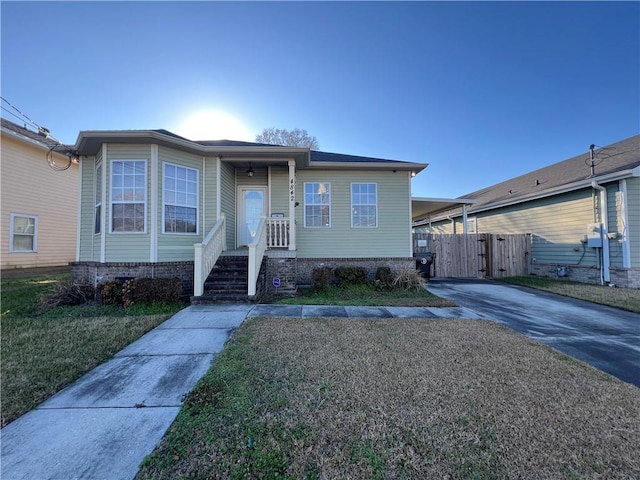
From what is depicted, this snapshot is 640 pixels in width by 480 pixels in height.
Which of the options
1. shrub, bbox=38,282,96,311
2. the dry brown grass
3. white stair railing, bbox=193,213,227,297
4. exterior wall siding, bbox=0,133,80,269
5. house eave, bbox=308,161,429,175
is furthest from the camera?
exterior wall siding, bbox=0,133,80,269

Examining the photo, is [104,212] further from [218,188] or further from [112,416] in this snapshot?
[112,416]

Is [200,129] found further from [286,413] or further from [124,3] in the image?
[286,413]

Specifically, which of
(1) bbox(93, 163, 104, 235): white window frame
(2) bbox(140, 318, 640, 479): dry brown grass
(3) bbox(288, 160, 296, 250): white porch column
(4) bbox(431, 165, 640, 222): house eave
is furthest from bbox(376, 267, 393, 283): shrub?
(1) bbox(93, 163, 104, 235): white window frame

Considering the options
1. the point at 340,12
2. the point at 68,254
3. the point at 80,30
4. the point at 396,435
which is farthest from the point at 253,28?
the point at 68,254

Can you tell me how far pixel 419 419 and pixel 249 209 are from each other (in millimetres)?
7679

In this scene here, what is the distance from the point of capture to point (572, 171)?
10953 mm

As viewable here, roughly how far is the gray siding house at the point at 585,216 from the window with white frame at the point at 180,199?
12.7m

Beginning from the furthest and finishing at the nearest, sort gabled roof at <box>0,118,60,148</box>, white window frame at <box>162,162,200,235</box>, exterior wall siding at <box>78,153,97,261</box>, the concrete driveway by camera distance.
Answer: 1. gabled roof at <box>0,118,60,148</box>
2. exterior wall siding at <box>78,153,97,261</box>
3. white window frame at <box>162,162,200,235</box>
4. the concrete driveway

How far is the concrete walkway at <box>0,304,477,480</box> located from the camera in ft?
5.60

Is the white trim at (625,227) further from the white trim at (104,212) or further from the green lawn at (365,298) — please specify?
the white trim at (104,212)

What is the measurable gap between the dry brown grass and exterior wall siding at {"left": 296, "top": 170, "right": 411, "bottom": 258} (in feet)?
16.9

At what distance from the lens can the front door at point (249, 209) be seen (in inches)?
339

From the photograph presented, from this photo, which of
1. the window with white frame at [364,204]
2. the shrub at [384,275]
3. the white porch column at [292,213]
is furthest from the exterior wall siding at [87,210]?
the shrub at [384,275]

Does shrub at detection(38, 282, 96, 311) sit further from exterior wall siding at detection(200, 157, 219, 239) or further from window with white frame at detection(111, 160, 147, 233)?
exterior wall siding at detection(200, 157, 219, 239)
